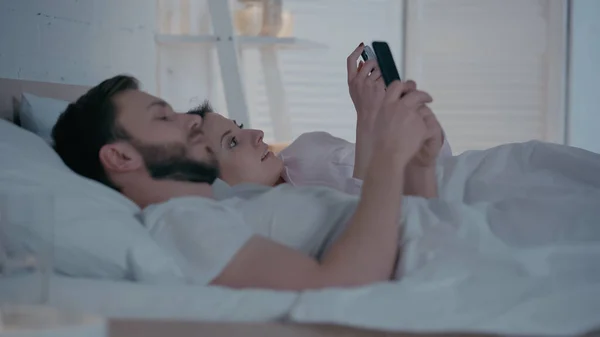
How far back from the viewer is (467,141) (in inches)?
151

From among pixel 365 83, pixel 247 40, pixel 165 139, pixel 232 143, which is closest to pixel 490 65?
pixel 247 40

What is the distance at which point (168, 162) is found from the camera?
1.32m

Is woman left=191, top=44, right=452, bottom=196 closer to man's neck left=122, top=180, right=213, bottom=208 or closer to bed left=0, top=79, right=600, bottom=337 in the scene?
man's neck left=122, top=180, right=213, bottom=208

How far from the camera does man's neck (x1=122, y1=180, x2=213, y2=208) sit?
4.30 ft

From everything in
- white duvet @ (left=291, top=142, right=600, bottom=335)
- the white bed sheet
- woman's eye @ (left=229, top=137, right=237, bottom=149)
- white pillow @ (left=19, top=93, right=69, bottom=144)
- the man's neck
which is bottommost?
the white bed sheet

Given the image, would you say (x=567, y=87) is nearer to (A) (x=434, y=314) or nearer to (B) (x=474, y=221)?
(B) (x=474, y=221)

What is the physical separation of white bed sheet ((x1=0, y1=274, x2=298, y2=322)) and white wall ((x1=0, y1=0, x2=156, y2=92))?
1067 millimetres

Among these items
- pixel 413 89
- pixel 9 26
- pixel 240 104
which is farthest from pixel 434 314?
pixel 240 104

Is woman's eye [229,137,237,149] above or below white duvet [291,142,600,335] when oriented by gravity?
above

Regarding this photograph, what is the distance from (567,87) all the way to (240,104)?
1.69 metres

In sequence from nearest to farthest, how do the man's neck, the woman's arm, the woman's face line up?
the woman's arm, the man's neck, the woman's face

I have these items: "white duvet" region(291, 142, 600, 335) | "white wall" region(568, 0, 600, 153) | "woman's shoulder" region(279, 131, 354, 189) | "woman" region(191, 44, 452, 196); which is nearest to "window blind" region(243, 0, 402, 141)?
"white wall" region(568, 0, 600, 153)

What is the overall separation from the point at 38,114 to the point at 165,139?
51cm

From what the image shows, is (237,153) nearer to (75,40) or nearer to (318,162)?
(318,162)
